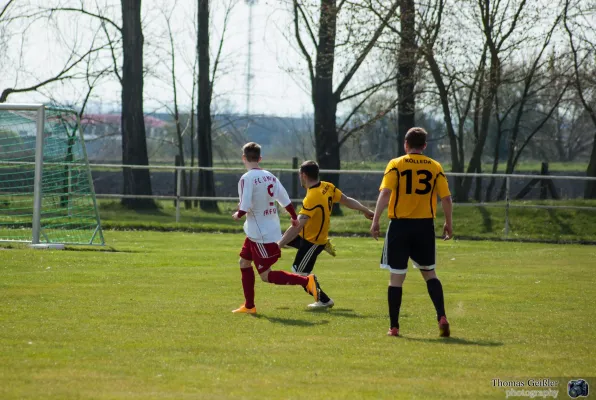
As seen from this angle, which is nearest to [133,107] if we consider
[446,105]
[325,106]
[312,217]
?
[325,106]

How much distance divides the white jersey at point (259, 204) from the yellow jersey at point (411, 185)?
67.6 inches

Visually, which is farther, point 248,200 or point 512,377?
point 248,200

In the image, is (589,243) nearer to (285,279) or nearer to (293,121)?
(285,279)

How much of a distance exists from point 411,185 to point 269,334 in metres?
1.74

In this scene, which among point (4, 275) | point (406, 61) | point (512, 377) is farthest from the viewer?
point (406, 61)

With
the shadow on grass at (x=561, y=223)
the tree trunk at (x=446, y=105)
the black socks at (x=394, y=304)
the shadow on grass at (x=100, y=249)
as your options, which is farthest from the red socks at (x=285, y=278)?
the tree trunk at (x=446, y=105)

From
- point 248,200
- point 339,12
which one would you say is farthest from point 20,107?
point 339,12

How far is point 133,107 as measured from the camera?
2998cm

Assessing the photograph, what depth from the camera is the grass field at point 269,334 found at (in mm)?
6113

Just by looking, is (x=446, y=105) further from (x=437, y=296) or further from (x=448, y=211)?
(x=437, y=296)

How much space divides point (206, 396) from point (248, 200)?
13.2ft

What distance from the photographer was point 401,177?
823cm

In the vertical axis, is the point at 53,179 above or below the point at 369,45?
below

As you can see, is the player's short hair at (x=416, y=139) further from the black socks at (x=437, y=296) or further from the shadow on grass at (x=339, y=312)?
the shadow on grass at (x=339, y=312)
